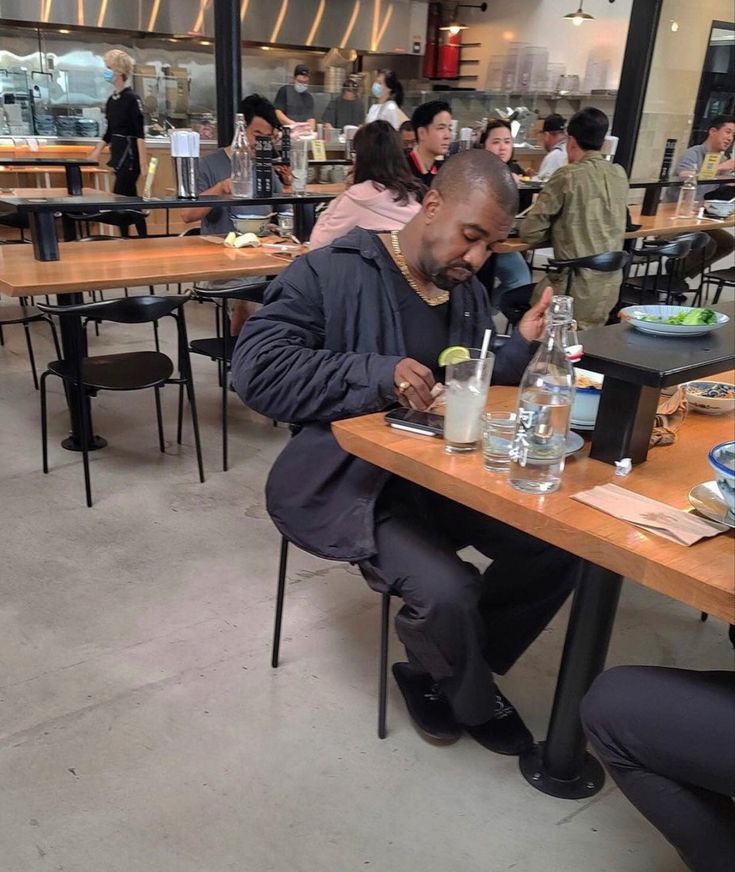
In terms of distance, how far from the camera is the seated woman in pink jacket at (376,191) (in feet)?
11.2

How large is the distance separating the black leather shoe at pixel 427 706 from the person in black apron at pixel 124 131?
Answer: 17.2 ft

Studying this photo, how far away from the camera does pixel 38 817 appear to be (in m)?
1.63

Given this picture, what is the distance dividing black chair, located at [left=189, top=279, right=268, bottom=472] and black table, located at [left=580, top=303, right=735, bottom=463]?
1715mm

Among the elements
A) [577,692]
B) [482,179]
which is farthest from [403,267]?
[577,692]

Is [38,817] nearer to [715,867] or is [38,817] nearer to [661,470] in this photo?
[715,867]

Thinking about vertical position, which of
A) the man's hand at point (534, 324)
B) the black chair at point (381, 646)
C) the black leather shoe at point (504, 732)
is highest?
the man's hand at point (534, 324)

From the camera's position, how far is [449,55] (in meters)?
11.1

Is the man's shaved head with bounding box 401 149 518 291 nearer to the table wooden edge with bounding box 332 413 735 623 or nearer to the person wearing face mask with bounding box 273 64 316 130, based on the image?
the table wooden edge with bounding box 332 413 735 623

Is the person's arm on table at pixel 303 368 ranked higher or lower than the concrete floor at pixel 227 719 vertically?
higher

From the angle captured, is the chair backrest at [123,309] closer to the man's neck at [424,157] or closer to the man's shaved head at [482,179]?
the man's shaved head at [482,179]

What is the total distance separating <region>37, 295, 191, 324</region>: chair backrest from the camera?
2.57 m

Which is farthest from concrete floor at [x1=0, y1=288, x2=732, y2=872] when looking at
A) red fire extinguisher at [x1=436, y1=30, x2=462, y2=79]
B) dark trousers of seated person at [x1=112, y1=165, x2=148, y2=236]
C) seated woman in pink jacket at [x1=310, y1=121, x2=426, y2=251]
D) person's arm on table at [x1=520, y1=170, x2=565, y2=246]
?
red fire extinguisher at [x1=436, y1=30, x2=462, y2=79]

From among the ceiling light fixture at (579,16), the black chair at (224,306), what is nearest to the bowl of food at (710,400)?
the black chair at (224,306)

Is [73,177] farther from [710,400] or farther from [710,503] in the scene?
[710,503]
